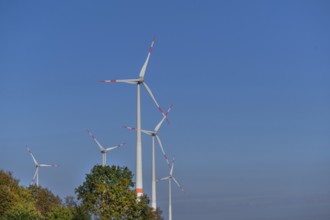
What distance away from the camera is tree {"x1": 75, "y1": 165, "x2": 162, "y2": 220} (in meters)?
110

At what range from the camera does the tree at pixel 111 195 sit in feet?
361

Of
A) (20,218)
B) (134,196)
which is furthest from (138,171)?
(20,218)

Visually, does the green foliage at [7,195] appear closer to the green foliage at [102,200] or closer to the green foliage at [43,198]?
the green foliage at [102,200]

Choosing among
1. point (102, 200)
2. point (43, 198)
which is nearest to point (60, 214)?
point (102, 200)

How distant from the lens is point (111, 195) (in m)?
110

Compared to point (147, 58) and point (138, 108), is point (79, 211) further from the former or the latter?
point (147, 58)

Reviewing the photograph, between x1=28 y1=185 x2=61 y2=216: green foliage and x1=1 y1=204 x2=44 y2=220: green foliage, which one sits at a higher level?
x1=28 y1=185 x2=61 y2=216: green foliage

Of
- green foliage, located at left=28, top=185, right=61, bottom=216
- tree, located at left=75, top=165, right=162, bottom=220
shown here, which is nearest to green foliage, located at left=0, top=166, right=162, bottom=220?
tree, located at left=75, top=165, right=162, bottom=220

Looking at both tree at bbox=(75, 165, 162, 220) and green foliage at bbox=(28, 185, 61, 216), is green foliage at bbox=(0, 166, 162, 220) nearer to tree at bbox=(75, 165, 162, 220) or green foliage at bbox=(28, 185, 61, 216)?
tree at bbox=(75, 165, 162, 220)

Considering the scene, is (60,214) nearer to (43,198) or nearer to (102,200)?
(102,200)

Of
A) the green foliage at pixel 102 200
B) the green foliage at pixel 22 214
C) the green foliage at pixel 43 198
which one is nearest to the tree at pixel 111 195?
the green foliage at pixel 102 200

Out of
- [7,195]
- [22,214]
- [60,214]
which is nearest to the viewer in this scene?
[22,214]

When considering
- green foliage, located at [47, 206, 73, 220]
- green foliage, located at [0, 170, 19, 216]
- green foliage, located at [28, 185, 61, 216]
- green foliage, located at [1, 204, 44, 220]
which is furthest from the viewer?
green foliage, located at [28, 185, 61, 216]

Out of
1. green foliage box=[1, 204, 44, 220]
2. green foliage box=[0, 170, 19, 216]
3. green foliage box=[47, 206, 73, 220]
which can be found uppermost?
green foliage box=[0, 170, 19, 216]
